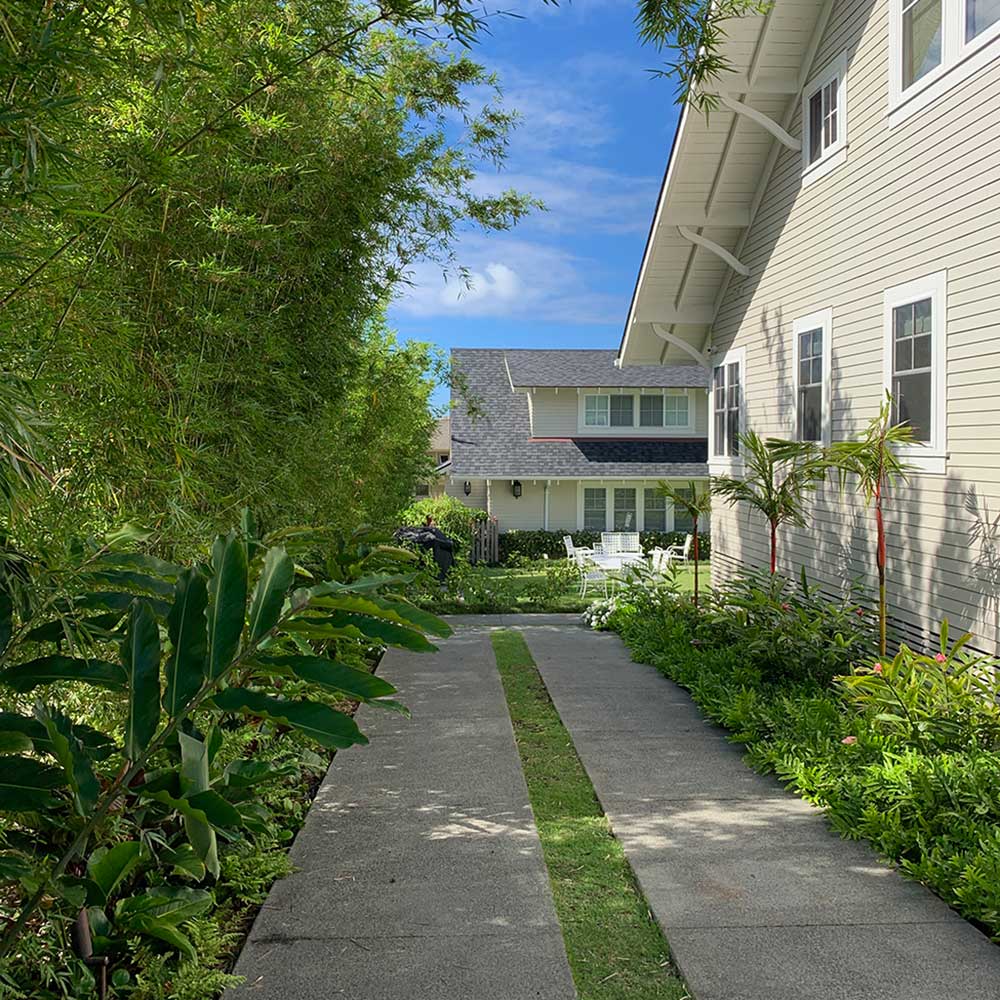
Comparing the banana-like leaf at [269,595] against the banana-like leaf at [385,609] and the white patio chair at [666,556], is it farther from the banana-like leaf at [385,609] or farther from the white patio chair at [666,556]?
the white patio chair at [666,556]

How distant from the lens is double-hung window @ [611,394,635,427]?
24000 mm

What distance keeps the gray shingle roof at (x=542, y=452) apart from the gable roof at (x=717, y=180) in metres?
8.92

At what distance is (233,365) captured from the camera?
4.38 metres

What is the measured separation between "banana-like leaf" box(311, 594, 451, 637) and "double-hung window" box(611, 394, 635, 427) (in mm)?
22292

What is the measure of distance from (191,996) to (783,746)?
3587mm

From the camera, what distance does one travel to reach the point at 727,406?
11.8 m

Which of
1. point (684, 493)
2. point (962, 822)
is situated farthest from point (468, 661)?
point (684, 493)

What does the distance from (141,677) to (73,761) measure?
19 cm

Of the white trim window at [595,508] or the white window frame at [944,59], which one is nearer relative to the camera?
the white window frame at [944,59]

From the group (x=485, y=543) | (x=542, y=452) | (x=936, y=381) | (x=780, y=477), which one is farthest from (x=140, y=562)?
(x=542, y=452)

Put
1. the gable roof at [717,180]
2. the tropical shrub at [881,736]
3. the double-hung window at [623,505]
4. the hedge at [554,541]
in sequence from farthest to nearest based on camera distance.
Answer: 1. the double-hung window at [623,505]
2. the hedge at [554,541]
3. the gable roof at [717,180]
4. the tropical shrub at [881,736]

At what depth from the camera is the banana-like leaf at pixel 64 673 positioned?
199cm

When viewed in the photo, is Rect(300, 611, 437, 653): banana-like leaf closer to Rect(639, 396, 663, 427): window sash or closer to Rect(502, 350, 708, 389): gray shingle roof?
Rect(502, 350, 708, 389): gray shingle roof

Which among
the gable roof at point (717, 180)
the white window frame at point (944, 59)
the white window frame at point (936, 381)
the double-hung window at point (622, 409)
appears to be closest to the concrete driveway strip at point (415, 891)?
the white window frame at point (936, 381)
